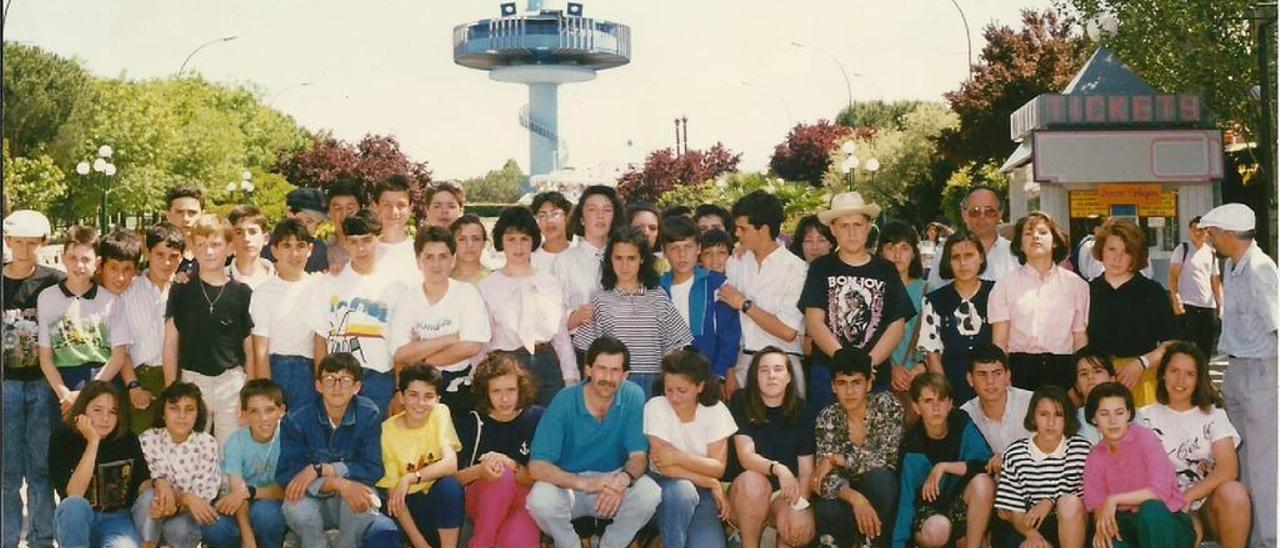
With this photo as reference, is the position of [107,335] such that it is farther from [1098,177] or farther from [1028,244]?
[1098,177]

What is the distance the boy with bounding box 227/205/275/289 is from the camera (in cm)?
530

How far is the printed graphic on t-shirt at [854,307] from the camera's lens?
5238 millimetres

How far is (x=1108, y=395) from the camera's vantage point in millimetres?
4637

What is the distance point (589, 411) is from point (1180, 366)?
216 cm

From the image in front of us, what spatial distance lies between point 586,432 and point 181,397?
1510 millimetres

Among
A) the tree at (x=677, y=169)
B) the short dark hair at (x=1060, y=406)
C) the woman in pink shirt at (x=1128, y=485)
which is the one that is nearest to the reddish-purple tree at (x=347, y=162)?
the tree at (x=677, y=169)

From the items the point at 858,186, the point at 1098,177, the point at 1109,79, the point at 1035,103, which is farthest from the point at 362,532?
the point at 858,186

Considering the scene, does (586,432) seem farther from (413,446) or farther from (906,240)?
(906,240)

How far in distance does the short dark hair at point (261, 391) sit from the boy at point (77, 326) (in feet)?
2.35

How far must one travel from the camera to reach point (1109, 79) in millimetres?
14148

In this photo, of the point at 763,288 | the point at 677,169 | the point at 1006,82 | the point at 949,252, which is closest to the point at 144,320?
the point at 763,288

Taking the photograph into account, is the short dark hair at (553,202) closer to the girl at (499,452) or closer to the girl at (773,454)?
the girl at (499,452)

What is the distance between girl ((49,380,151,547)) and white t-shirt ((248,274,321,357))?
23.9 inches

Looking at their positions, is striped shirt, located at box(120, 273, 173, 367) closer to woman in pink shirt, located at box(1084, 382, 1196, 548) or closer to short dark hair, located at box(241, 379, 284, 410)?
short dark hair, located at box(241, 379, 284, 410)
